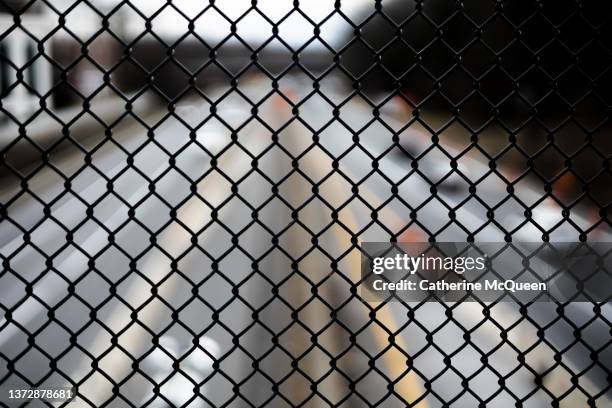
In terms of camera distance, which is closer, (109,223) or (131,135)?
(109,223)

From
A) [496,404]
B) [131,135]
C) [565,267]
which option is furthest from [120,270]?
[131,135]

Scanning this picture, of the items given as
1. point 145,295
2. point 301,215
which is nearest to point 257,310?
point 145,295

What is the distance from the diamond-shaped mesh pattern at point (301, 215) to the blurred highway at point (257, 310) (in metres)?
0.04

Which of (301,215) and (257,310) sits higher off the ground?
(301,215)

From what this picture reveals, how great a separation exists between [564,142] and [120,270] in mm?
10523

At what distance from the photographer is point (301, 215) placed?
18578 mm

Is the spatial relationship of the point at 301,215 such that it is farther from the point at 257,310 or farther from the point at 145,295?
the point at 257,310

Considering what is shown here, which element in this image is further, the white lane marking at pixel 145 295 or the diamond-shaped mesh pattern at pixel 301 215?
the white lane marking at pixel 145 295

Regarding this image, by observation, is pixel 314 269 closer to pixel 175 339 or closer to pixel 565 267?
pixel 175 339

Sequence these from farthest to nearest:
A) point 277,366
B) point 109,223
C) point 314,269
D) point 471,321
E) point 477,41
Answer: point 109,223 → point 314,269 → point 471,321 → point 277,366 → point 477,41

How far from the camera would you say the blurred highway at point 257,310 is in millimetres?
2266

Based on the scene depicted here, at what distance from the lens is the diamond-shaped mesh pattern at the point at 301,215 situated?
6.98ft

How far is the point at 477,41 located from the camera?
216 cm

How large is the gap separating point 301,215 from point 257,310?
53.2ft
